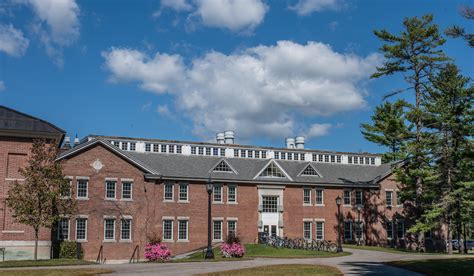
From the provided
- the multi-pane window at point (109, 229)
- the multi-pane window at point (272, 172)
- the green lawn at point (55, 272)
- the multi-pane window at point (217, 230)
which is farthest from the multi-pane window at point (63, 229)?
the green lawn at point (55, 272)

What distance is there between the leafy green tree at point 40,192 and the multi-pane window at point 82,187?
8.63 m

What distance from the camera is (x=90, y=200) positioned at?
4066 cm

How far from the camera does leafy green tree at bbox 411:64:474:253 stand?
133 feet

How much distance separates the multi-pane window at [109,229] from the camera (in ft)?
134

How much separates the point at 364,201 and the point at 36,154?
98.7ft

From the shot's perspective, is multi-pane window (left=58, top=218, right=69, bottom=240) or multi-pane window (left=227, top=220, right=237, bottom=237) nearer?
multi-pane window (left=58, top=218, right=69, bottom=240)

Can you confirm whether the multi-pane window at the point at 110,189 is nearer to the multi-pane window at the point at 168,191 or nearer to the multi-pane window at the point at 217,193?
the multi-pane window at the point at 168,191

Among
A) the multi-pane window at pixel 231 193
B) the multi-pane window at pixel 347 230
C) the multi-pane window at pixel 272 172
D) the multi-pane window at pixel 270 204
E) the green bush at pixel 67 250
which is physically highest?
the multi-pane window at pixel 272 172

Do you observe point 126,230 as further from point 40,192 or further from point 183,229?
point 40,192

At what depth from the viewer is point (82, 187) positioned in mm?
40656

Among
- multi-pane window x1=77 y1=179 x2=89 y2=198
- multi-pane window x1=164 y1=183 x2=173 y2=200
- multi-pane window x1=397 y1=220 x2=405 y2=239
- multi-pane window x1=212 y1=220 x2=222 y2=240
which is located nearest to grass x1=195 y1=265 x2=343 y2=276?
multi-pane window x1=164 y1=183 x2=173 y2=200

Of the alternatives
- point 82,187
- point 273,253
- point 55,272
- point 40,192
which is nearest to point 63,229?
point 82,187

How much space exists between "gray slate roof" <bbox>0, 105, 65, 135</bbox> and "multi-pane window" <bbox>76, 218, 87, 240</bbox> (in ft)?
25.0

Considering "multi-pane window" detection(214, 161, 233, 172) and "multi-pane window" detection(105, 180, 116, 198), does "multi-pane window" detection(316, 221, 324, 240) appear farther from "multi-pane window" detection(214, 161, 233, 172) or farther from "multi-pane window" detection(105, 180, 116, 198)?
"multi-pane window" detection(105, 180, 116, 198)
